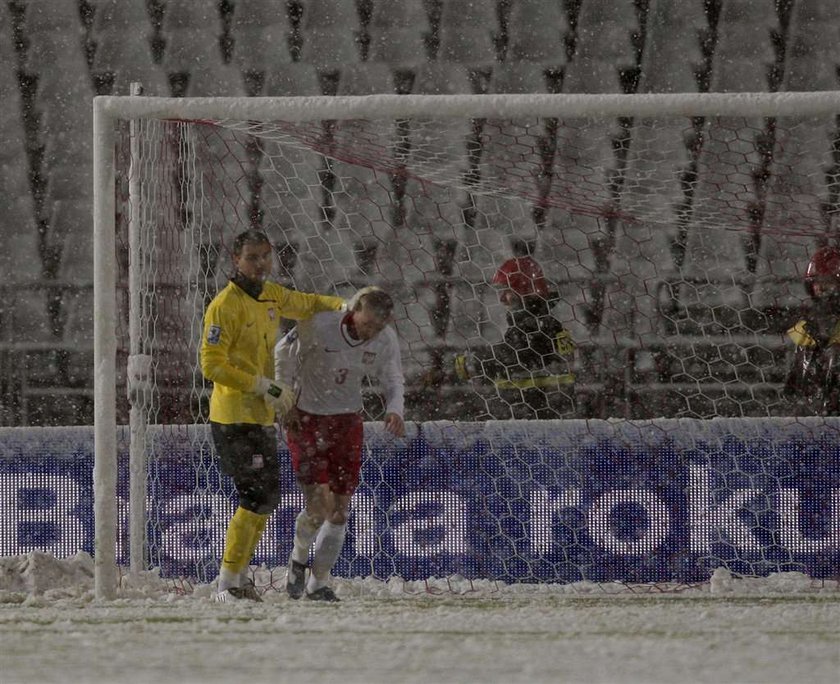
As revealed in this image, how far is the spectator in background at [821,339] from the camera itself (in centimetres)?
540

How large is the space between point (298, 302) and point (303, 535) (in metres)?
0.74

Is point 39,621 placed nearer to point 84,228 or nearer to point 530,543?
point 530,543

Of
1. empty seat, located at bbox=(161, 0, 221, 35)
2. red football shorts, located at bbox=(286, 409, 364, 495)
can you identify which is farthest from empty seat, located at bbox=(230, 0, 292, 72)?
red football shorts, located at bbox=(286, 409, 364, 495)

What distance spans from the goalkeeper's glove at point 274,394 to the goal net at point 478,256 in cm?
56

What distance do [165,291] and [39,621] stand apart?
162cm

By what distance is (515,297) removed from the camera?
241 inches

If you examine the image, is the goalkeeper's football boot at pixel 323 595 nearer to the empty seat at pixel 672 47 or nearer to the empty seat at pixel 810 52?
the empty seat at pixel 672 47

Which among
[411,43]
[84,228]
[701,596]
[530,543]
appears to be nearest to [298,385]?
[530,543]

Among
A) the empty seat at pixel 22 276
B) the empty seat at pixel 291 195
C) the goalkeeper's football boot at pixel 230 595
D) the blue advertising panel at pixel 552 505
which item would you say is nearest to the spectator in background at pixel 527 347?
the blue advertising panel at pixel 552 505

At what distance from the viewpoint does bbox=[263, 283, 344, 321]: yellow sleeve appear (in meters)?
4.55

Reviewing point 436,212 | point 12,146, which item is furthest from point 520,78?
point 12,146

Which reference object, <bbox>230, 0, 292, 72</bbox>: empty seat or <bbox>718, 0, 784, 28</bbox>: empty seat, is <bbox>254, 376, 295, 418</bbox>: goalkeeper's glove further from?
<bbox>718, 0, 784, 28</bbox>: empty seat

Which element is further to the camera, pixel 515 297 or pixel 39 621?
pixel 515 297

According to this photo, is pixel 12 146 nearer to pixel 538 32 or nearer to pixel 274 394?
pixel 538 32
